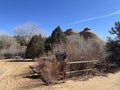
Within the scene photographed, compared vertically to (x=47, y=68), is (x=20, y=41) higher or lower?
higher

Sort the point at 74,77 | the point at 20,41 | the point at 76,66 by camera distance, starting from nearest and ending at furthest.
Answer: the point at 74,77 < the point at 76,66 < the point at 20,41

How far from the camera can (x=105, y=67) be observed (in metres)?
14.1

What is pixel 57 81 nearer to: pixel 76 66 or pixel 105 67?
pixel 76 66

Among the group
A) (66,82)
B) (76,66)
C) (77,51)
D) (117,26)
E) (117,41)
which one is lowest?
(66,82)

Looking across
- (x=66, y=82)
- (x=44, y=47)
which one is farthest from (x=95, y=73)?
(x=44, y=47)

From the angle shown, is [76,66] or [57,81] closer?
[57,81]

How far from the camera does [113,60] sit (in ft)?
54.5

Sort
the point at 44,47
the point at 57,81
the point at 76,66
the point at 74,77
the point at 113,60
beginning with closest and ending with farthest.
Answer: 1. the point at 57,81
2. the point at 74,77
3. the point at 76,66
4. the point at 113,60
5. the point at 44,47

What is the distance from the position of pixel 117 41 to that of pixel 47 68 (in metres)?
9.97

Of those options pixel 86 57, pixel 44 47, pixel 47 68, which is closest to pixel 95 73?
pixel 86 57

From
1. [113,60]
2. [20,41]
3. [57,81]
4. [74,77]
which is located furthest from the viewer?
[20,41]

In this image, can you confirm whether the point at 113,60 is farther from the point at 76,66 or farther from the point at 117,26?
the point at 76,66

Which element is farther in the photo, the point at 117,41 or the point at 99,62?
the point at 117,41

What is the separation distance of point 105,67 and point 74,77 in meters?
4.13
